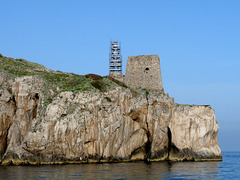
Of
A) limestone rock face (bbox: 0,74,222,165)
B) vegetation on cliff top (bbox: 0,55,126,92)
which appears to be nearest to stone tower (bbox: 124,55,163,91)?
limestone rock face (bbox: 0,74,222,165)

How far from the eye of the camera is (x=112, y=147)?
58125mm

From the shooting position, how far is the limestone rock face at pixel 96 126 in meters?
53.5

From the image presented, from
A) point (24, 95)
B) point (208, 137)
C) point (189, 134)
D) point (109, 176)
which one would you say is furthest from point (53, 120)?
point (208, 137)

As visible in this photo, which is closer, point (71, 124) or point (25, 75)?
point (71, 124)

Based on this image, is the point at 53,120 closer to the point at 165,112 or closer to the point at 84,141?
the point at 84,141

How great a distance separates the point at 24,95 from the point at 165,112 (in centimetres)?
2427

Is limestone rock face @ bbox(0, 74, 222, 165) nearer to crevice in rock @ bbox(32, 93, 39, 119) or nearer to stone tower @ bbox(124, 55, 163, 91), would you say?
crevice in rock @ bbox(32, 93, 39, 119)

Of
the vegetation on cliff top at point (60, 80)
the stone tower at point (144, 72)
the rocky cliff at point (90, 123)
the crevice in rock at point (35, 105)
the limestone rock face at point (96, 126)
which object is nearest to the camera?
the limestone rock face at point (96, 126)

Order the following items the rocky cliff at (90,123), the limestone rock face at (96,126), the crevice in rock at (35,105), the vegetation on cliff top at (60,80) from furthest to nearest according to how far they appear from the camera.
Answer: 1. the vegetation on cliff top at (60,80)
2. the crevice in rock at (35,105)
3. the rocky cliff at (90,123)
4. the limestone rock face at (96,126)

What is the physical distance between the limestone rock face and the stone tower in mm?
8345

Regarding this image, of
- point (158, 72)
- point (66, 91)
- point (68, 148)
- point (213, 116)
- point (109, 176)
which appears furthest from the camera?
point (158, 72)

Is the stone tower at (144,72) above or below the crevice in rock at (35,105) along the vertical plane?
above

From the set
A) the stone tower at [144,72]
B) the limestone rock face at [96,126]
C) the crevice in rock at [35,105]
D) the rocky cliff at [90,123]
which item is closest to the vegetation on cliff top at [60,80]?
the rocky cliff at [90,123]

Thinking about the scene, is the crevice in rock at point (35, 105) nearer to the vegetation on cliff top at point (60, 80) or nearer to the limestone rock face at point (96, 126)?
the limestone rock face at point (96, 126)
